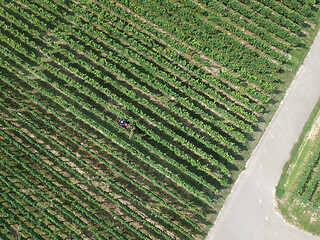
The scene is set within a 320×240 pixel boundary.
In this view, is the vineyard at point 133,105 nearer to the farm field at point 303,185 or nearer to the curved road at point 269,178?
the curved road at point 269,178

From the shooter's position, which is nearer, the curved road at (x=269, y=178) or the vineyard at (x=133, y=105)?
the curved road at (x=269, y=178)

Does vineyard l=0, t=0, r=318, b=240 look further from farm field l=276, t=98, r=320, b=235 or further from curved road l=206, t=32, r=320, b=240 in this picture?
farm field l=276, t=98, r=320, b=235

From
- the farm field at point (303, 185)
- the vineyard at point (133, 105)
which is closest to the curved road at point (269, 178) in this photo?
the farm field at point (303, 185)

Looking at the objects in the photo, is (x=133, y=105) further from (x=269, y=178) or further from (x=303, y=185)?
(x=303, y=185)

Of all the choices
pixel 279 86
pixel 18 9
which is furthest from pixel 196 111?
pixel 18 9

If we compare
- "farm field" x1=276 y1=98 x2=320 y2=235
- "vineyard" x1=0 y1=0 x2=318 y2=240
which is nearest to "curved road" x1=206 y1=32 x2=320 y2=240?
"farm field" x1=276 y1=98 x2=320 y2=235

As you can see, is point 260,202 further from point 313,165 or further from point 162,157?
point 162,157

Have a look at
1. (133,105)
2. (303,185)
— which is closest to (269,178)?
(303,185)
